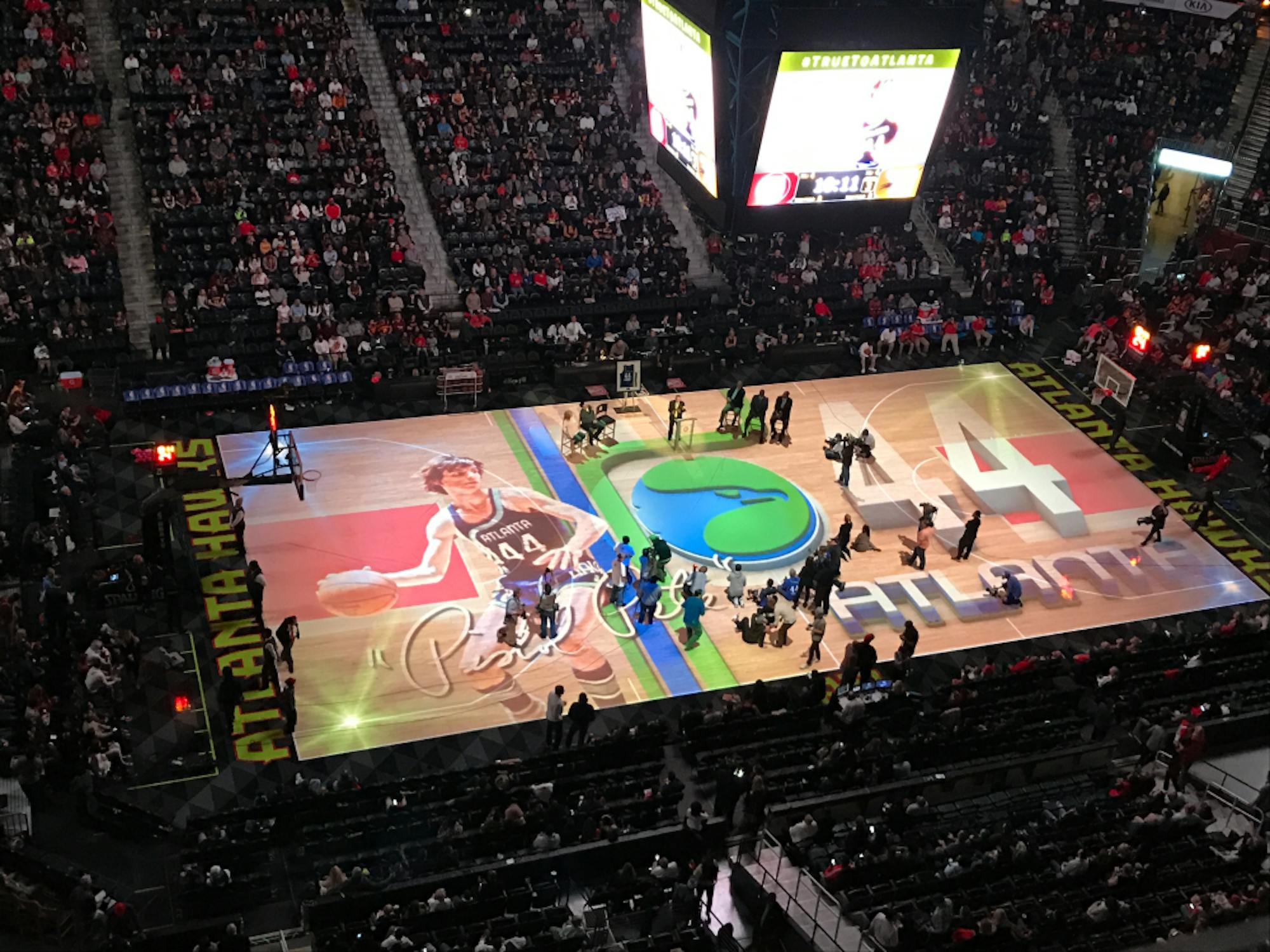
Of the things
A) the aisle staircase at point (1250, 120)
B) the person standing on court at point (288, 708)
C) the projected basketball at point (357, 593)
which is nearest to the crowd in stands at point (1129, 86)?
the aisle staircase at point (1250, 120)

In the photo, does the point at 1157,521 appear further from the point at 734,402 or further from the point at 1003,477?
the point at 734,402

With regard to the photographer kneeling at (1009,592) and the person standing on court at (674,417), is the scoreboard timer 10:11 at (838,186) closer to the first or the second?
the person standing on court at (674,417)

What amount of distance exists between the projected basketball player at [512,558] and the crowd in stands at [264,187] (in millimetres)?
5718

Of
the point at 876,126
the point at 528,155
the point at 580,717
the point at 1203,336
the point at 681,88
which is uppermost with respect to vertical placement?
the point at 681,88

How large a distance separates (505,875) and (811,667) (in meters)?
9.06

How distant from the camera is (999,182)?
146 feet

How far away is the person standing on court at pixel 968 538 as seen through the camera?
1225 inches

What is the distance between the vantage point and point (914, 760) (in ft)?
81.1

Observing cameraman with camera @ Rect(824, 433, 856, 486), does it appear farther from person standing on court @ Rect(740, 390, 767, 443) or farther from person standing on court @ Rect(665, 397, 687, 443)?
person standing on court @ Rect(665, 397, 687, 443)

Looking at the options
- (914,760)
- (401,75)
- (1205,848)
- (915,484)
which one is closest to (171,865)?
(914,760)

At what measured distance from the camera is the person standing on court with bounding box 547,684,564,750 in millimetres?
25016

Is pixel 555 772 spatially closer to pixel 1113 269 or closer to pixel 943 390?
pixel 943 390

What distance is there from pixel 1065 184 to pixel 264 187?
84.2ft

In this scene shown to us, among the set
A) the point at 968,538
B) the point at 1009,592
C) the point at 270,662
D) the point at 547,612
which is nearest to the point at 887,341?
the point at 968,538
